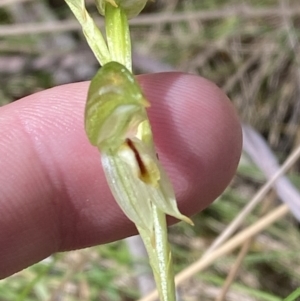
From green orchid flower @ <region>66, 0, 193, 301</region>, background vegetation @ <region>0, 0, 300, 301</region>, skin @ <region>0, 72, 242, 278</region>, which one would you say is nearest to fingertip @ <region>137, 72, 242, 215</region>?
skin @ <region>0, 72, 242, 278</region>

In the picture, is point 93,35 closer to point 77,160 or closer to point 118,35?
point 118,35

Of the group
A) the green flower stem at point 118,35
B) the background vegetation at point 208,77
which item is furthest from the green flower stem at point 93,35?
the background vegetation at point 208,77

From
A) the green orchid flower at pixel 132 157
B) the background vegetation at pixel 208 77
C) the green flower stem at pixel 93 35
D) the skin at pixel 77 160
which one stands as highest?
the green flower stem at pixel 93 35

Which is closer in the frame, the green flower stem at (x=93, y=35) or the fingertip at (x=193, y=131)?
the green flower stem at (x=93, y=35)

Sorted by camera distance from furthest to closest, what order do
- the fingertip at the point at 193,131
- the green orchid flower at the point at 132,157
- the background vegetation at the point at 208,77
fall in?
the background vegetation at the point at 208,77 < the fingertip at the point at 193,131 < the green orchid flower at the point at 132,157

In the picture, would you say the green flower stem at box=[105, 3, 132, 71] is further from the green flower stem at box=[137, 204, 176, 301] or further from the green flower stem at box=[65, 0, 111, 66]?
the green flower stem at box=[137, 204, 176, 301]

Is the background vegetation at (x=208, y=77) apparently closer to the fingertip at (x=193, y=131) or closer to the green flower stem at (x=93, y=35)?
the fingertip at (x=193, y=131)
